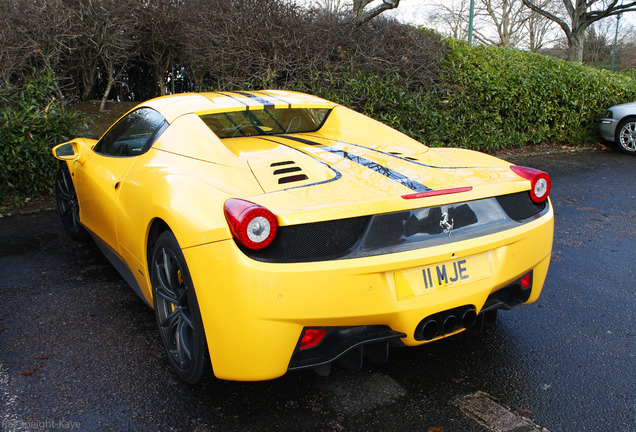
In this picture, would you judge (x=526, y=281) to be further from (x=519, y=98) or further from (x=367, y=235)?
(x=519, y=98)

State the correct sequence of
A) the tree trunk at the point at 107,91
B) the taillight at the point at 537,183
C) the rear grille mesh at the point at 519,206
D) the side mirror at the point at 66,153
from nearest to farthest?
the rear grille mesh at the point at 519,206 < the taillight at the point at 537,183 < the side mirror at the point at 66,153 < the tree trunk at the point at 107,91

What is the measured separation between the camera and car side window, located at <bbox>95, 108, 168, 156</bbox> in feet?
10.2

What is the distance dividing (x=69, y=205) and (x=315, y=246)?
335 centimetres

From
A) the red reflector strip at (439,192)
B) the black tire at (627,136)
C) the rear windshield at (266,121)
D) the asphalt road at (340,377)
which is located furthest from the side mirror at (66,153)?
the black tire at (627,136)

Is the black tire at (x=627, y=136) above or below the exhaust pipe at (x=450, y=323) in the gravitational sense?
below

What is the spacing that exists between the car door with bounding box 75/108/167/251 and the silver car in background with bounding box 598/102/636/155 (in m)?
9.41

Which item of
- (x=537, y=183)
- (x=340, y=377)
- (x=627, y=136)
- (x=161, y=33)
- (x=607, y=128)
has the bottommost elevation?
(x=340, y=377)

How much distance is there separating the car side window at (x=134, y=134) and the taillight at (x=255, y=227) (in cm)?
127

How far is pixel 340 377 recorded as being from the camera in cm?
254

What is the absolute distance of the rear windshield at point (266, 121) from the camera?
3.22 meters


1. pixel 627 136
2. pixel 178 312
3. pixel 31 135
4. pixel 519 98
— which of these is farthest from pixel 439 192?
pixel 627 136

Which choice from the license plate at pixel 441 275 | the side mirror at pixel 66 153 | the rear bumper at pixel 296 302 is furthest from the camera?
the side mirror at pixel 66 153

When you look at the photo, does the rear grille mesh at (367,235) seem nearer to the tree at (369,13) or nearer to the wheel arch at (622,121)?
the tree at (369,13)

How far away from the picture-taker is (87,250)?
4.49 meters
